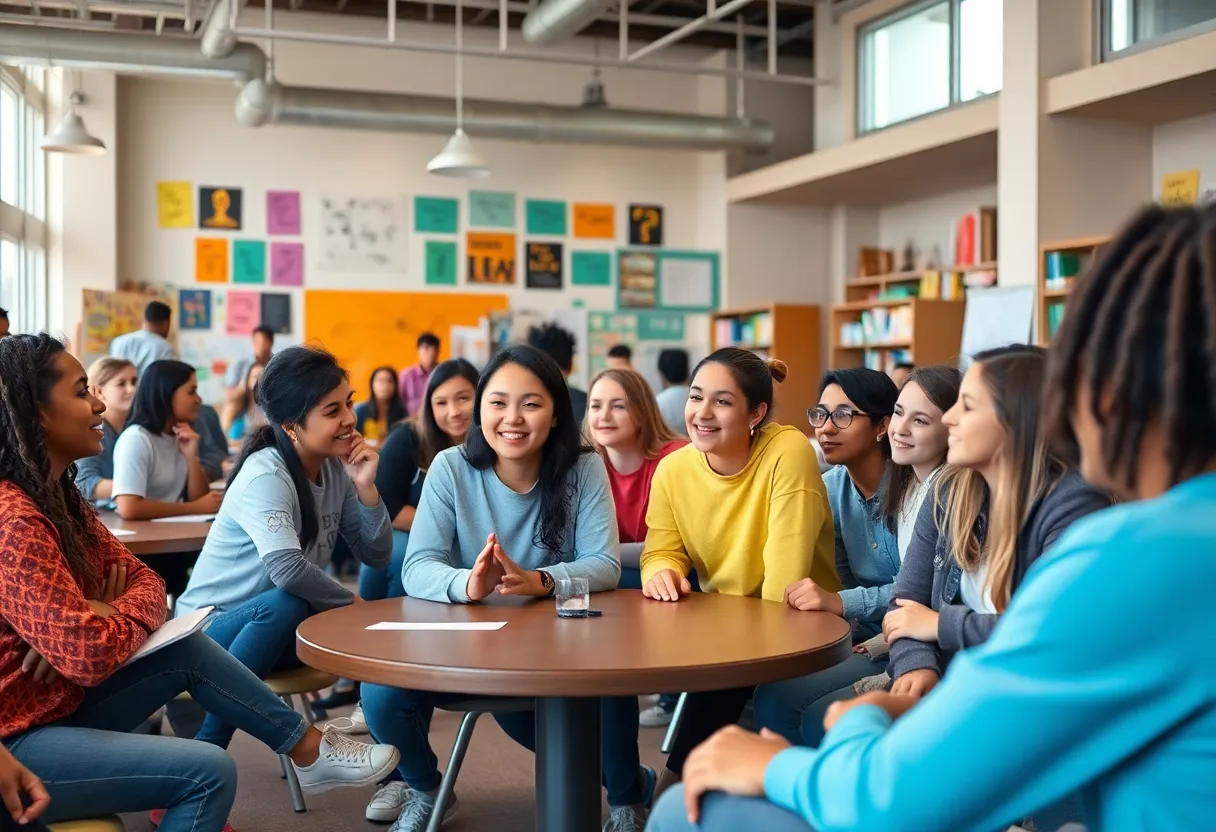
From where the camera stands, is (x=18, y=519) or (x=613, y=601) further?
(x=613, y=601)

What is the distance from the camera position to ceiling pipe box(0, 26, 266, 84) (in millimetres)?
7191

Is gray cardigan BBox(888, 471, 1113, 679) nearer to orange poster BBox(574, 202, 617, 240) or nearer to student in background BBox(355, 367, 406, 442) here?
student in background BBox(355, 367, 406, 442)

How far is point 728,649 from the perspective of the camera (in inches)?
77.7

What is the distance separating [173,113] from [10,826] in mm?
8384

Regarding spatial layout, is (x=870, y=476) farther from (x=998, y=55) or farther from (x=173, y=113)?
(x=173, y=113)

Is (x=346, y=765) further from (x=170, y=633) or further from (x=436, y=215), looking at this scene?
(x=436, y=215)

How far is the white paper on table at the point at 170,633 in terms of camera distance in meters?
2.13

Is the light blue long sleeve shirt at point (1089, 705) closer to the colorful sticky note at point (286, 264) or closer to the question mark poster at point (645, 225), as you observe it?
the colorful sticky note at point (286, 264)

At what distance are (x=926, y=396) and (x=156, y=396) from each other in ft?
8.75

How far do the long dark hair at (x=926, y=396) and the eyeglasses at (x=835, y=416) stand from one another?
0.46 feet

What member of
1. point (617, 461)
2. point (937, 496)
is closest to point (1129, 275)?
point (937, 496)

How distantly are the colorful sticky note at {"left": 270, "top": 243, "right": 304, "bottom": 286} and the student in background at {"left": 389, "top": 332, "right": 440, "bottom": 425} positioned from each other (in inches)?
50.5

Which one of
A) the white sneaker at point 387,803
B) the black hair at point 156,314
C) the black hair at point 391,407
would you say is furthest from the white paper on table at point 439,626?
the black hair at point 391,407

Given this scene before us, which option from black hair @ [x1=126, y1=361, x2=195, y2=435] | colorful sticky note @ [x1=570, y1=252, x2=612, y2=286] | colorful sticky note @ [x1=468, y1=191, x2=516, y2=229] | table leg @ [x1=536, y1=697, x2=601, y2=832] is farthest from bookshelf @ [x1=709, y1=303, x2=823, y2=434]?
table leg @ [x1=536, y1=697, x2=601, y2=832]
